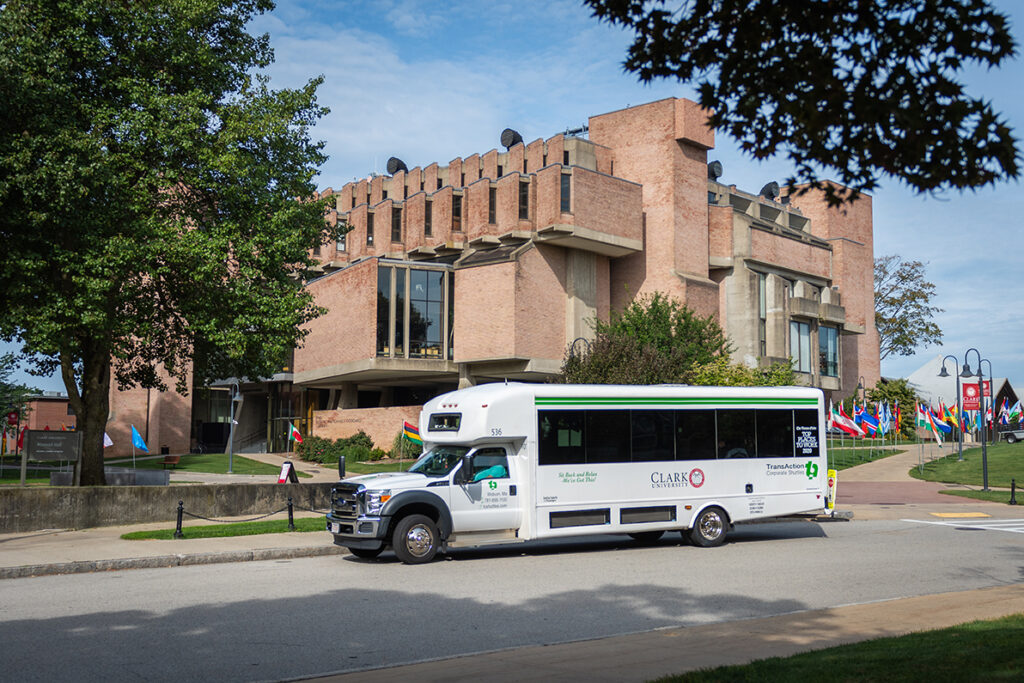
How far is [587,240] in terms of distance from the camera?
175 feet

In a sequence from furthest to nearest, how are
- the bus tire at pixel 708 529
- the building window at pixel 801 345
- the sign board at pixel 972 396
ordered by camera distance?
1. the building window at pixel 801 345
2. the sign board at pixel 972 396
3. the bus tire at pixel 708 529

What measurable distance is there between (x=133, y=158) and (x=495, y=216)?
38.2m

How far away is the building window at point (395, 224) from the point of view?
66750mm

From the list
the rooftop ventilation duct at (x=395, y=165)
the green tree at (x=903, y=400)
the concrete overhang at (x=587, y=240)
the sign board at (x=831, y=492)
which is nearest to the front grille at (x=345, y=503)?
the sign board at (x=831, y=492)

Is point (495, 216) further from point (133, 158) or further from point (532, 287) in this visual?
point (133, 158)

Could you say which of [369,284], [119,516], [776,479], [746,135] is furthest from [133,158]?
[369,284]

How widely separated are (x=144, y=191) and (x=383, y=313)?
32.5m

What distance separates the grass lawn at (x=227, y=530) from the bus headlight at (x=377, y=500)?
16.9 feet

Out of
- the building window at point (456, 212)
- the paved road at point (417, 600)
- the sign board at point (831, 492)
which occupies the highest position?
the building window at point (456, 212)

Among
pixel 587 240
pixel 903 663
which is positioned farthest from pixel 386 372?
pixel 903 663

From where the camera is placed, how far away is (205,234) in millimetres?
20391

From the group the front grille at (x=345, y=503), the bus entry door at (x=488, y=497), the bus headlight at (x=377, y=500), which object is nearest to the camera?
the bus headlight at (x=377, y=500)

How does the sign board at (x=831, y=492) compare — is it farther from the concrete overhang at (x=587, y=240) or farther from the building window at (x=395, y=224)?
the building window at (x=395, y=224)

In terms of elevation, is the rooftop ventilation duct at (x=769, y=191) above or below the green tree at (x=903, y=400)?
above
